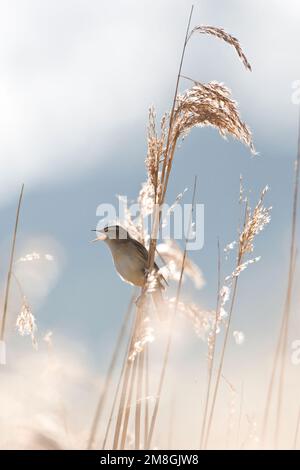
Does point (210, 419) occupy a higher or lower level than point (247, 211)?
lower

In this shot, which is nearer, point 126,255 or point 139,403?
point 139,403

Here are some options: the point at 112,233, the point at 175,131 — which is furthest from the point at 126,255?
the point at 175,131

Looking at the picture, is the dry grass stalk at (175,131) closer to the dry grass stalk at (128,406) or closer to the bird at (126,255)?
the dry grass stalk at (128,406)

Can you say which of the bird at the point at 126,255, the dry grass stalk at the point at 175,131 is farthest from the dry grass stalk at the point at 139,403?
the bird at the point at 126,255

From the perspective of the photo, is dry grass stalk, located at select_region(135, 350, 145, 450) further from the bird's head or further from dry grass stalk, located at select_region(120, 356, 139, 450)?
the bird's head

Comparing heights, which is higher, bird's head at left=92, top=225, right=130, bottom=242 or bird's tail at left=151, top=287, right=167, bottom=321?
bird's head at left=92, top=225, right=130, bottom=242

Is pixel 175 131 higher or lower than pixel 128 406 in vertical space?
higher

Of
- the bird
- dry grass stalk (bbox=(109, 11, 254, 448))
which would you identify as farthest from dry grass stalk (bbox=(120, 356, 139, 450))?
the bird

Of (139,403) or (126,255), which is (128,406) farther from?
(126,255)

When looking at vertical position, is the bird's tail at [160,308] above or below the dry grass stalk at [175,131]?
below

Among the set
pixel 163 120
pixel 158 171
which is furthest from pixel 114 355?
pixel 163 120

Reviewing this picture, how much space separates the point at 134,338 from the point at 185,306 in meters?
0.29

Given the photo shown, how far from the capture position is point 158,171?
9.47 ft
